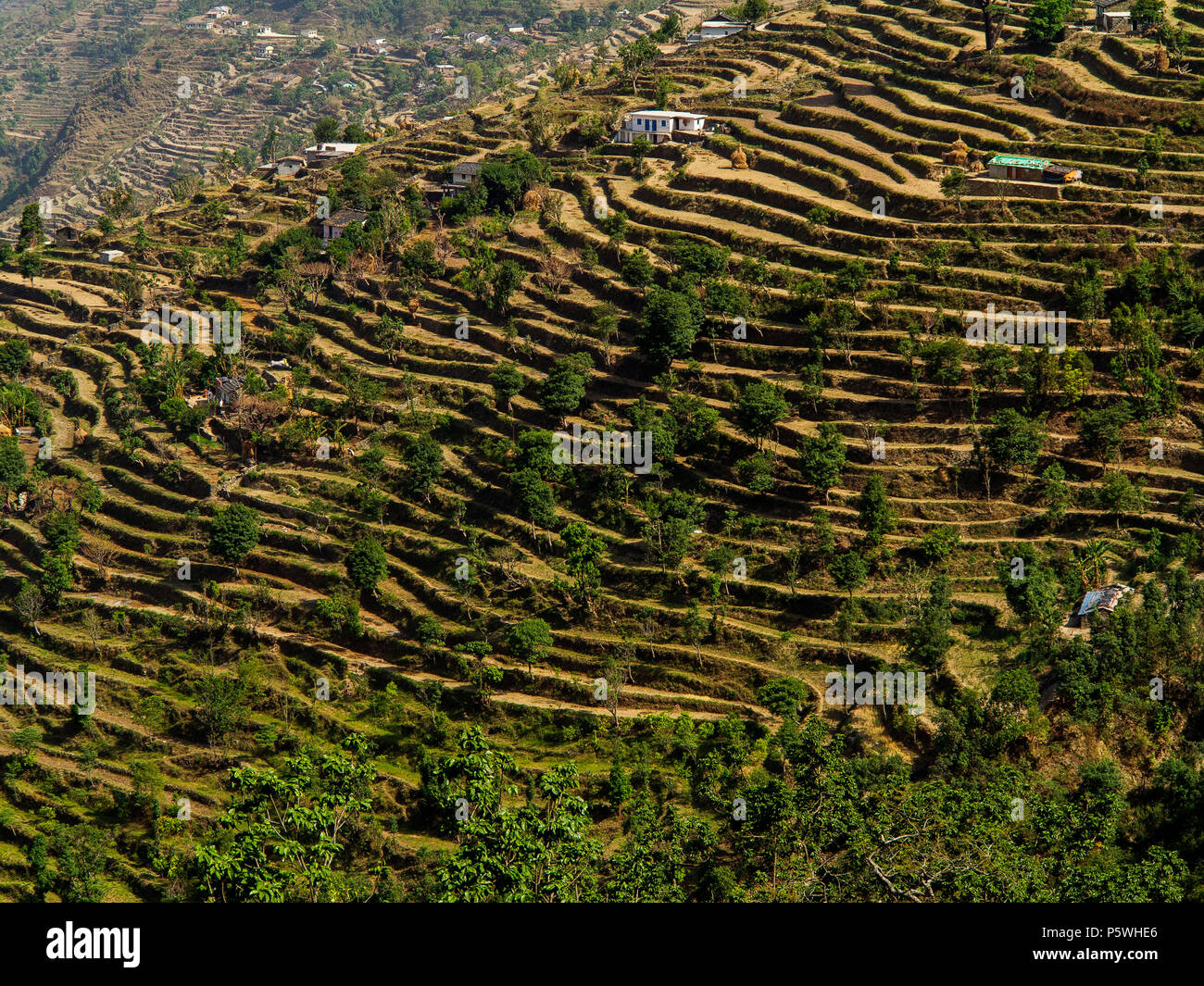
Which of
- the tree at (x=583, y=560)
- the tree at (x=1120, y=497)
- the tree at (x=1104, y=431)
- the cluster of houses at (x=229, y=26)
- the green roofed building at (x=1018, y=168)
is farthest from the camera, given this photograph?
the cluster of houses at (x=229, y=26)

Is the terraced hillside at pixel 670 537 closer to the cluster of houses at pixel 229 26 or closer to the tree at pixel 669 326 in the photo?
the tree at pixel 669 326

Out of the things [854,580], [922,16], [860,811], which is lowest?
[860,811]

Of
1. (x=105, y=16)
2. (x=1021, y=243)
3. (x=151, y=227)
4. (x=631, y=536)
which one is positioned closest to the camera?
(x=631, y=536)

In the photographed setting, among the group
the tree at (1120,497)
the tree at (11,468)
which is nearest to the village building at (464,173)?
the tree at (11,468)

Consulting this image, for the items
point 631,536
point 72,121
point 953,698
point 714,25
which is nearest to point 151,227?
point 714,25

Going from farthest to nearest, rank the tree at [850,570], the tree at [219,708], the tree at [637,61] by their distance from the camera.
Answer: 1. the tree at [637,61]
2. the tree at [219,708]
3. the tree at [850,570]

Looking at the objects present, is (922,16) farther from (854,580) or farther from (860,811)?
(860,811)

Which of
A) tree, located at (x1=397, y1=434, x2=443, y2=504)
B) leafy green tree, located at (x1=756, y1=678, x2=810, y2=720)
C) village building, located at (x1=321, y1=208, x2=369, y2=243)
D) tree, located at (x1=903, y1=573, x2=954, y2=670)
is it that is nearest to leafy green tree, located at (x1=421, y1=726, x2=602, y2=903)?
leafy green tree, located at (x1=756, y1=678, x2=810, y2=720)
